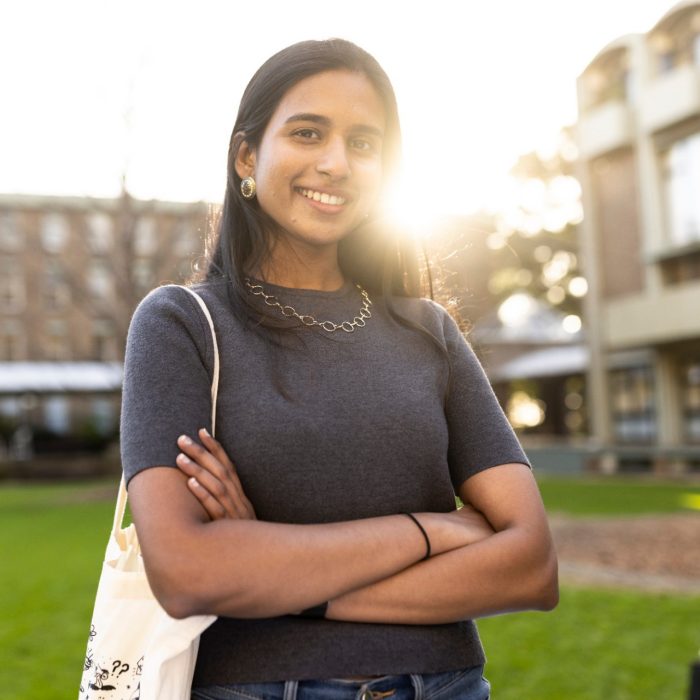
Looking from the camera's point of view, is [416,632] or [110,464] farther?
[110,464]

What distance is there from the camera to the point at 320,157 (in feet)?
6.42

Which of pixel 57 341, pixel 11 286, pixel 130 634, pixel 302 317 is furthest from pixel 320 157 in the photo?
pixel 57 341

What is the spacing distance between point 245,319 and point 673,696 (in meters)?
4.47

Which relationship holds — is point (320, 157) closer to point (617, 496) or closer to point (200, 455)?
point (200, 455)

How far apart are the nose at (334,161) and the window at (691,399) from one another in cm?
2295

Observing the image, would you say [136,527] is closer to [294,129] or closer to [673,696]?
[294,129]

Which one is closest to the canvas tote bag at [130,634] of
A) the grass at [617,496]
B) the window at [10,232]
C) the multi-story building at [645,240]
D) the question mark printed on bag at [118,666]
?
the question mark printed on bag at [118,666]

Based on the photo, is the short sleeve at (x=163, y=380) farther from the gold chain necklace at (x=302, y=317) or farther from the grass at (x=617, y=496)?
the grass at (x=617, y=496)

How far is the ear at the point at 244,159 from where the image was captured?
80.8 inches

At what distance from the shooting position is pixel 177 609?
5.38ft

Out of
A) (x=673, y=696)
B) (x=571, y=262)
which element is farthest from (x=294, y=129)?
(x=571, y=262)

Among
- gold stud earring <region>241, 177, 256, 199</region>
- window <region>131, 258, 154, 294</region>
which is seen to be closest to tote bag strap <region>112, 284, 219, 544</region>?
gold stud earring <region>241, 177, 256, 199</region>

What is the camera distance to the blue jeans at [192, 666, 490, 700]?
167 cm

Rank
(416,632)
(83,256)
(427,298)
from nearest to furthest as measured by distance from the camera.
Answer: (416,632)
(427,298)
(83,256)
